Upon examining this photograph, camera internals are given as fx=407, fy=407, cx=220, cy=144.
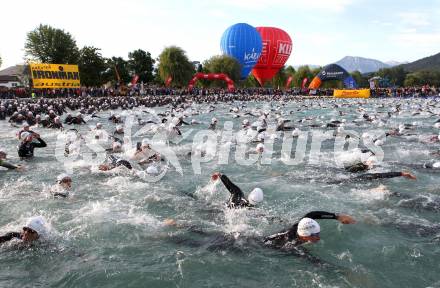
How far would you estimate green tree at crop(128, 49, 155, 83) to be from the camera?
8238 cm

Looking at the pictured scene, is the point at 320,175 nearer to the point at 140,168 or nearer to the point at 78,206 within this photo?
the point at 140,168

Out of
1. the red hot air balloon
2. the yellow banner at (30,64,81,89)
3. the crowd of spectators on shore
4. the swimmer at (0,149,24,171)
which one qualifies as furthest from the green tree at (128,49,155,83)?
the swimmer at (0,149,24,171)

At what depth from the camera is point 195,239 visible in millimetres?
6938

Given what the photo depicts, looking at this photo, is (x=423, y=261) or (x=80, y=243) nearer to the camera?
(x=423, y=261)

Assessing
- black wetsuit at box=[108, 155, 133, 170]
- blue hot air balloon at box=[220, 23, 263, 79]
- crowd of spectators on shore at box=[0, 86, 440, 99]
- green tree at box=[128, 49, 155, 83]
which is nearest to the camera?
black wetsuit at box=[108, 155, 133, 170]

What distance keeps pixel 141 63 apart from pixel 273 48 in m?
27.4

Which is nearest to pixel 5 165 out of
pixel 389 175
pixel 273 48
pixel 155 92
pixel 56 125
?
pixel 56 125

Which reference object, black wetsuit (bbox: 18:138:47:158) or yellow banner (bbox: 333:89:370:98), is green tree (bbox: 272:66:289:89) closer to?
yellow banner (bbox: 333:89:370:98)

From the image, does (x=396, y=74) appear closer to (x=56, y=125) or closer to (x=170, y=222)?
(x=56, y=125)

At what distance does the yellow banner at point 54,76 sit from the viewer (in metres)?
39.0

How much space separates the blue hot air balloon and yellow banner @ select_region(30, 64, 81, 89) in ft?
114

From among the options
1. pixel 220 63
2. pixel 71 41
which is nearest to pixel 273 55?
pixel 220 63

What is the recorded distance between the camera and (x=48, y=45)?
208ft

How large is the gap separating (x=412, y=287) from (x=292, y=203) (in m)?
3.77
